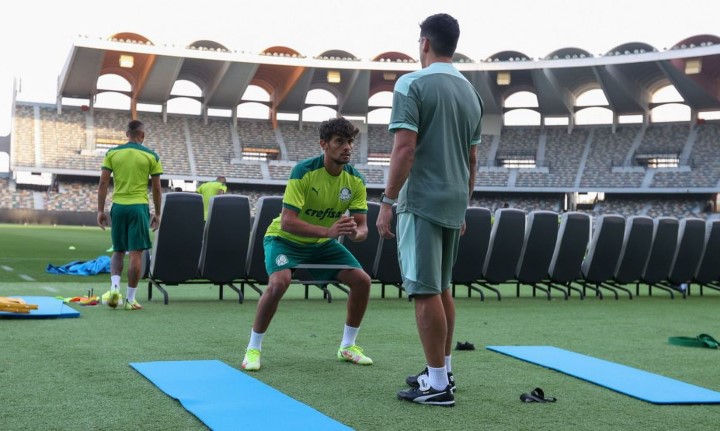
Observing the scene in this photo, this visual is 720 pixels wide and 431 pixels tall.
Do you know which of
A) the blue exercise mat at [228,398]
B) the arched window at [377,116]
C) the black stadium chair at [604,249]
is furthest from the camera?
the arched window at [377,116]

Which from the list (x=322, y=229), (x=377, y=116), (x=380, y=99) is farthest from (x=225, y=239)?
(x=377, y=116)

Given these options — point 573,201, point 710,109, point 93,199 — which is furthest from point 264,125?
point 710,109

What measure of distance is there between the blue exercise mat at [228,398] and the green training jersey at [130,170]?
3.28 metres

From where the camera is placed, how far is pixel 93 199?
45.8 metres

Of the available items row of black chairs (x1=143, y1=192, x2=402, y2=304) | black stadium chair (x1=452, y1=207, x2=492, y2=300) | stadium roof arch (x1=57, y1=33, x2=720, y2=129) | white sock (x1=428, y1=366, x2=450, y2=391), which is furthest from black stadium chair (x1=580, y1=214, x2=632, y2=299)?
stadium roof arch (x1=57, y1=33, x2=720, y2=129)

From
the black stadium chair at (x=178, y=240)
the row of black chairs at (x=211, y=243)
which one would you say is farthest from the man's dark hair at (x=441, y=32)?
the black stadium chair at (x=178, y=240)

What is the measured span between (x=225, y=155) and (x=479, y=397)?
151 feet

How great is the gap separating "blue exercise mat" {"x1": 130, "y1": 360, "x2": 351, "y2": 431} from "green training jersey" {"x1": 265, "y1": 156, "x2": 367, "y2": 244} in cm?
103

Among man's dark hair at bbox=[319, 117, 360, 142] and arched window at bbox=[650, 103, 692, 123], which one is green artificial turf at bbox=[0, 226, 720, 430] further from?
arched window at bbox=[650, 103, 692, 123]

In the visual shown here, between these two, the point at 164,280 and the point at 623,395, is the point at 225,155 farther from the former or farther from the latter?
the point at 623,395

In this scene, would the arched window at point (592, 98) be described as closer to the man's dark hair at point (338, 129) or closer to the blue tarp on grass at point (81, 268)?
the blue tarp on grass at point (81, 268)

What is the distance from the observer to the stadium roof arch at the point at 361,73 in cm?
4159

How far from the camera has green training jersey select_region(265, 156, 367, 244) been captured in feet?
15.3

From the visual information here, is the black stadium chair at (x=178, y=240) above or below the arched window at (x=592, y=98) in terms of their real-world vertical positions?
below
